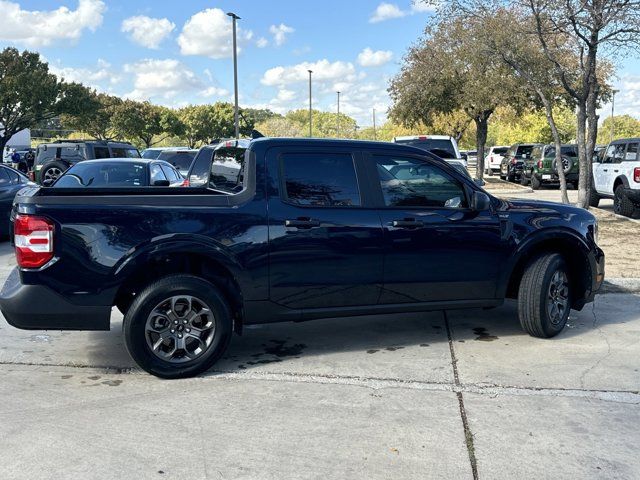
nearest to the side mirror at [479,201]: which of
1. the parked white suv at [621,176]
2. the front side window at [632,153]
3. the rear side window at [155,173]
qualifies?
the rear side window at [155,173]

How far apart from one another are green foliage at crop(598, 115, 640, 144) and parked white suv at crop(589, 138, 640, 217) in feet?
204

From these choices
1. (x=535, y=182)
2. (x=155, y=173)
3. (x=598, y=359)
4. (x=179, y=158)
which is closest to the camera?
(x=598, y=359)

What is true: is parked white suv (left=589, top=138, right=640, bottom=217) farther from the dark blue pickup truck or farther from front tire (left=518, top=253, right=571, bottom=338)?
front tire (left=518, top=253, right=571, bottom=338)

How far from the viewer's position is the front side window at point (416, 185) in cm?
511

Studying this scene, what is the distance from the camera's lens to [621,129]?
257ft

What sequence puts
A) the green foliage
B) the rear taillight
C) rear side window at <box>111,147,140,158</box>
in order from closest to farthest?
the rear taillight → rear side window at <box>111,147,140,158</box> → the green foliage

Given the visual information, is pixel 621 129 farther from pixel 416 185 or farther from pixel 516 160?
pixel 416 185

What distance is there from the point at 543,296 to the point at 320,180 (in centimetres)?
224

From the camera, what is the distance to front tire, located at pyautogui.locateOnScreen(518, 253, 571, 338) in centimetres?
539

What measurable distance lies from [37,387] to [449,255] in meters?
3.36

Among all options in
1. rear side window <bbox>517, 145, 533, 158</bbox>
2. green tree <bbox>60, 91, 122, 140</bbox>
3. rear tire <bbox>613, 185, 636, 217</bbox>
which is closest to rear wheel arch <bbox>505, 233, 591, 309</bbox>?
rear tire <bbox>613, 185, 636, 217</bbox>

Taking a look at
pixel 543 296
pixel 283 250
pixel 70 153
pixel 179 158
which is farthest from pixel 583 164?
pixel 70 153

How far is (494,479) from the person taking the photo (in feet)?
10.4

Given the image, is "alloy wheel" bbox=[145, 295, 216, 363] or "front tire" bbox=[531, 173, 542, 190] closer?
"alloy wheel" bbox=[145, 295, 216, 363]
